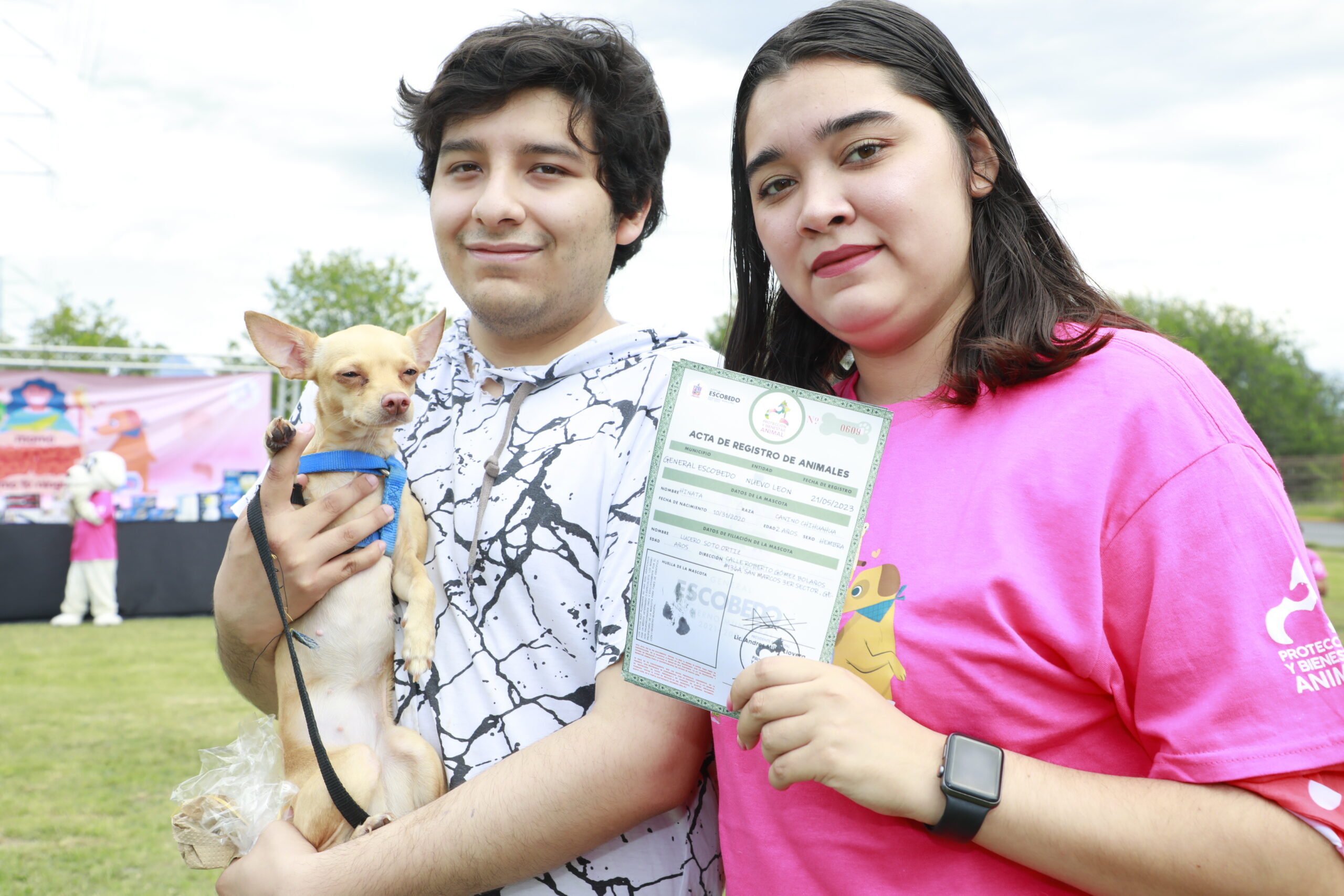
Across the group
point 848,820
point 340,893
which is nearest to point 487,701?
point 340,893

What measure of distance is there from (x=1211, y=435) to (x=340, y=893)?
68.8 inches

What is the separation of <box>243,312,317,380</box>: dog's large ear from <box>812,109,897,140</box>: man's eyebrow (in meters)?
1.54

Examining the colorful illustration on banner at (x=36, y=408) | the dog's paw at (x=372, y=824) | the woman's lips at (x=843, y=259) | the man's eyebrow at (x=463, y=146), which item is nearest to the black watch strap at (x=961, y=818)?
the woman's lips at (x=843, y=259)

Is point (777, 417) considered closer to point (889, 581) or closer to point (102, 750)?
point (889, 581)

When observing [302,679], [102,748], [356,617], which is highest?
[356,617]

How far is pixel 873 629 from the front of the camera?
1454 millimetres

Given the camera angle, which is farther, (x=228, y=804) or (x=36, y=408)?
(x=36, y=408)

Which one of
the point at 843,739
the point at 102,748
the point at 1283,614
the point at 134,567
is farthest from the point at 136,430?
the point at 1283,614

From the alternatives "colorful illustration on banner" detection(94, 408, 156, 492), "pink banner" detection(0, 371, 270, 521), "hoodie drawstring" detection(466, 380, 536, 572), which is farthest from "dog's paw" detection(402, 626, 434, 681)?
"colorful illustration on banner" detection(94, 408, 156, 492)

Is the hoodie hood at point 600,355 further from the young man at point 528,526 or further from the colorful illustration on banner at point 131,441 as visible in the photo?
the colorful illustration on banner at point 131,441

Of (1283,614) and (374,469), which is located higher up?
(1283,614)

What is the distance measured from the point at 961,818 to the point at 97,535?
13391 millimetres

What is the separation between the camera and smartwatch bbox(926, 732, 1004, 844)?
50.0 inches

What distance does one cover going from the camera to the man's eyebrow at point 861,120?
1509 millimetres
